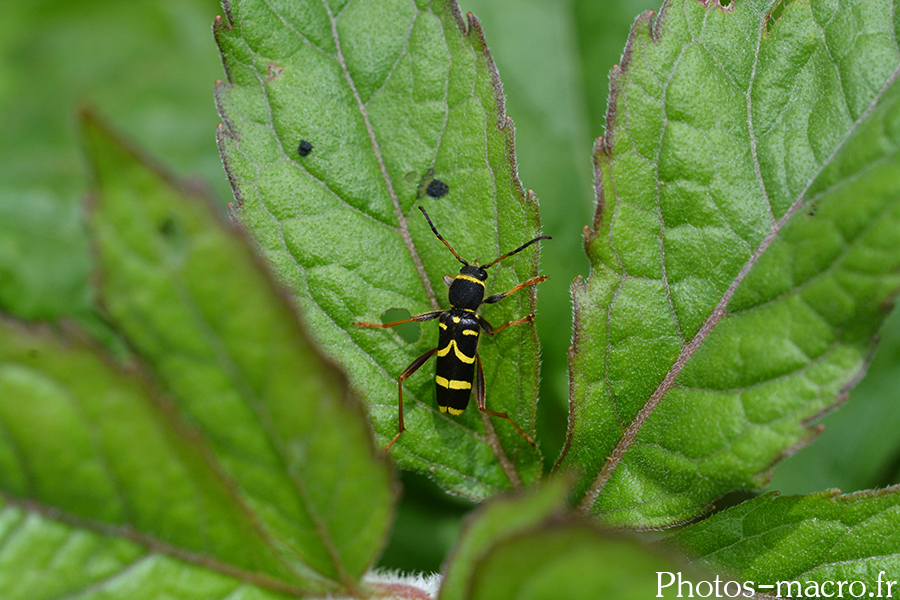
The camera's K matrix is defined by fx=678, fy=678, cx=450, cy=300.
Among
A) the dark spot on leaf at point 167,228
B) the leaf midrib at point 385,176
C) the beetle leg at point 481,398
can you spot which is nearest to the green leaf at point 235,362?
the dark spot on leaf at point 167,228

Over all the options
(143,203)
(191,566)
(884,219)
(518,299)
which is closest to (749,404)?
(884,219)

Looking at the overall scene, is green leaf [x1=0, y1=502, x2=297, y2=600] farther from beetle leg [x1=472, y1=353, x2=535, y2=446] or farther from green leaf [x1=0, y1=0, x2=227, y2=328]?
green leaf [x1=0, y1=0, x2=227, y2=328]

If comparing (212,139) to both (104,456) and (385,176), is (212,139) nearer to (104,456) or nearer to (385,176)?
(385,176)

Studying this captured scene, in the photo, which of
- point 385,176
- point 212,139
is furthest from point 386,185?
point 212,139

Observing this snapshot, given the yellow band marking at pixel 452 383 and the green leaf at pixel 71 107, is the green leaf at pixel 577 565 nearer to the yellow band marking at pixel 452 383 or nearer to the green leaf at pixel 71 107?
the yellow band marking at pixel 452 383

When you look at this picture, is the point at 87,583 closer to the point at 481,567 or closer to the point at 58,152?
the point at 481,567
